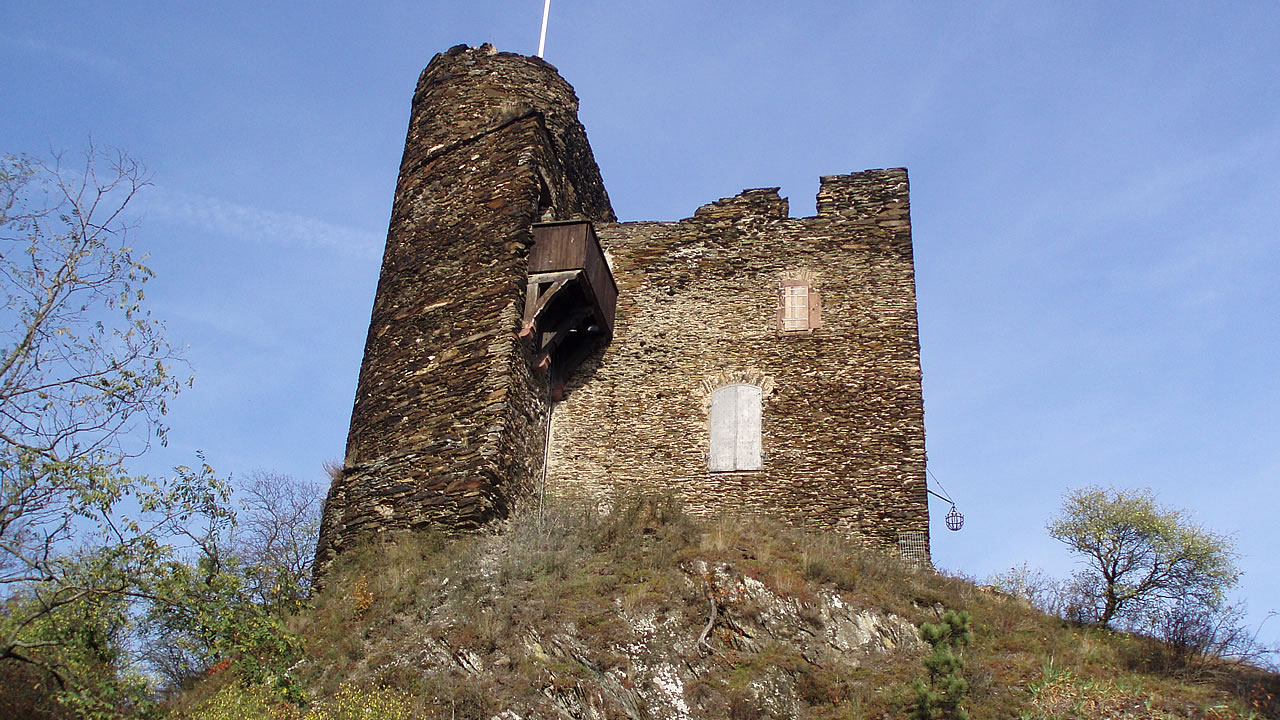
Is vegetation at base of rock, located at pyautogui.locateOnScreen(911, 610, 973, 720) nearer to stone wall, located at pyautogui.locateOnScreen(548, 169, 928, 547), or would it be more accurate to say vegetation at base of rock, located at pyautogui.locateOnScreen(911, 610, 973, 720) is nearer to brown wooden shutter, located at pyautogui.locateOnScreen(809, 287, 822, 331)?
stone wall, located at pyautogui.locateOnScreen(548, 169, 928, 547)

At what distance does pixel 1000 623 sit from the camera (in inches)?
562

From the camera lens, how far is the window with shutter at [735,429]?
17.2 metres

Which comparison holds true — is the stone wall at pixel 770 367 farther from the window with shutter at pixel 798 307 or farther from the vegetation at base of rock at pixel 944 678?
the vegetation at base of rock at pixel 944 678

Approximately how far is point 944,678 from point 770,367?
7.32 metres

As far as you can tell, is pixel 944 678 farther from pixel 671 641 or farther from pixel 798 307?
pixel 798 307

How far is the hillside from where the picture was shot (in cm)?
1187

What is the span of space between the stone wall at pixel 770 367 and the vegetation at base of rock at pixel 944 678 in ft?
12.8

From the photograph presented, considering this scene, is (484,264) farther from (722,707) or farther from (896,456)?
(722,707)

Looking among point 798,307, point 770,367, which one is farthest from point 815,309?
point 770,367

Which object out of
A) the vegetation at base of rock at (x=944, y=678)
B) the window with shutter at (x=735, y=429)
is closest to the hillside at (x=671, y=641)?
the vegetation at base of rock at (x=944, y=678)

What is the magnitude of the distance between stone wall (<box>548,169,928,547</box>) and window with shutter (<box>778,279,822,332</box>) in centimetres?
11

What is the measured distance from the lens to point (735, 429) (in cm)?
1747

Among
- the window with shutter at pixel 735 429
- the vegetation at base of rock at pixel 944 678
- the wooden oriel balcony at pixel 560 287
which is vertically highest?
the wooden oriel balcony at pixel 560 287

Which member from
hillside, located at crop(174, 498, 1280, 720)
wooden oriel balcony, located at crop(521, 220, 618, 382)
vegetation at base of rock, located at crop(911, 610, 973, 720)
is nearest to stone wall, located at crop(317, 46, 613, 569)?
wooden oriel balcony, located at crop(521, 220, 618, 382)
